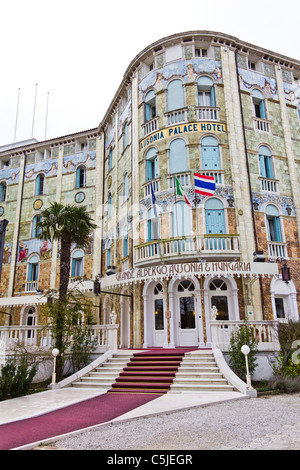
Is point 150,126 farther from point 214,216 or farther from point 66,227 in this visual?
point 66,227

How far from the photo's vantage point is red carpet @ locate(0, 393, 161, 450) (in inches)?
259

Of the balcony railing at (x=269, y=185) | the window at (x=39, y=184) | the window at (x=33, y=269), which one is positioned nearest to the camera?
the balcony railing at (x=269, y=185)

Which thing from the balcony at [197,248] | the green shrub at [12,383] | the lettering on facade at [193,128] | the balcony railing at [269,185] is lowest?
the green shrub at [12,383]

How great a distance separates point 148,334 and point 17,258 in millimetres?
14907

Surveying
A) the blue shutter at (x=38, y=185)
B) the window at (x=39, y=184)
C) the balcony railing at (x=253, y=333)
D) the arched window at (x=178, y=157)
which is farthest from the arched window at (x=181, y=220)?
the blue shutter at (x=38, y=185)

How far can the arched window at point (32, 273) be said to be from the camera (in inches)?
1062

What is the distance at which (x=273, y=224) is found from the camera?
19.7 metres

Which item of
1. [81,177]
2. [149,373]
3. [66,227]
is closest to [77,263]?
[81,177]

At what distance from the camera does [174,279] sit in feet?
58.0

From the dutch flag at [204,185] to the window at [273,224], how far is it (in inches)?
163

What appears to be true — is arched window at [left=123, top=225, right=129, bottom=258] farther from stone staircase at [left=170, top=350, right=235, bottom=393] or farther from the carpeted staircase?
stone staircase at [left=170, top=350, right=235, bottom=393]

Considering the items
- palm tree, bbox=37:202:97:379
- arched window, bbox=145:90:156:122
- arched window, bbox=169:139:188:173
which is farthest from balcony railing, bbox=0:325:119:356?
arched window, bbox=145:90:156:122

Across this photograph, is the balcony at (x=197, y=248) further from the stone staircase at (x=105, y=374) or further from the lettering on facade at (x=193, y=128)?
the lettering on facade at (x=193, y=128)

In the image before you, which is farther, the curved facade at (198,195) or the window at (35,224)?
the window at (35,224)
